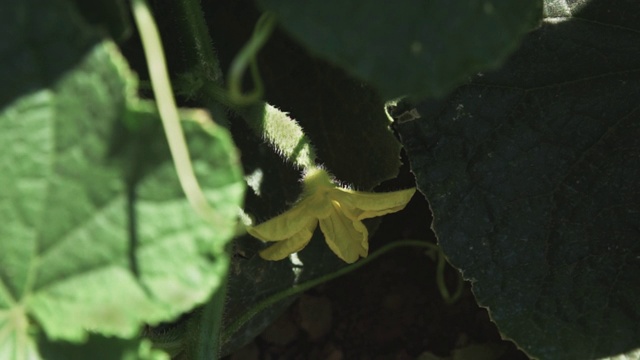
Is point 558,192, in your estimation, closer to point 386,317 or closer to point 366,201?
point 366,201

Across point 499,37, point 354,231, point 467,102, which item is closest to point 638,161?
point 467,102

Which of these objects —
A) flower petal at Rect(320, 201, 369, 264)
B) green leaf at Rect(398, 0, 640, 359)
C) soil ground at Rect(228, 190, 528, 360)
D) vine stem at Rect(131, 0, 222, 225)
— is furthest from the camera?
soil ground at Rect(228, 190, 528, 360)

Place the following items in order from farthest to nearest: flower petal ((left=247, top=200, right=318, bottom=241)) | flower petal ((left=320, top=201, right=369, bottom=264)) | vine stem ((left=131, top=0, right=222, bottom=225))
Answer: flower petal ((left=320, top=201, right=369, bottom=264)) → flower petal ((left=247, top=200, right=318, bottom=241)) → vine stem ((left=131, top=0, right=222, bottom=225))

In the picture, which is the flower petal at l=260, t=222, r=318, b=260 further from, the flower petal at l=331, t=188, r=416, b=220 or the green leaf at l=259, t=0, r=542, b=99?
the green leaf at l=259, t=0, r=542, b=99

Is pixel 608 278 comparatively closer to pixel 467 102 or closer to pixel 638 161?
pixel 638 161

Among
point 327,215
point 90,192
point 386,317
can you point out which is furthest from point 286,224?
point 386,317

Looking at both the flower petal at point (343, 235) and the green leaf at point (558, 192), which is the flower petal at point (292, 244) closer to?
the flower petal at point (343, 235)

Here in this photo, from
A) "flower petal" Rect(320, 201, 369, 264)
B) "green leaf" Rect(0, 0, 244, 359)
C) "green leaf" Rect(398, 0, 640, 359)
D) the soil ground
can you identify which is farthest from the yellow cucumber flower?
the soil ground
